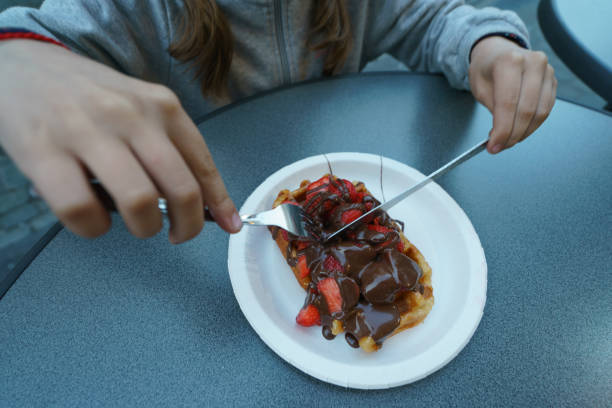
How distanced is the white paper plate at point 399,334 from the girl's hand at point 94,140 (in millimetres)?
419

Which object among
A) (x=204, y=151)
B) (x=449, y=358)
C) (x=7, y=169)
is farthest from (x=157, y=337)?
(x=7, y=169)

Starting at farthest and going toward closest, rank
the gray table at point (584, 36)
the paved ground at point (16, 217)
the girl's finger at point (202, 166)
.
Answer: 1. the paved ground at point (16, 217)
2. the gray table at point (584, 36)
3. the girl's finger at point (202, 166)

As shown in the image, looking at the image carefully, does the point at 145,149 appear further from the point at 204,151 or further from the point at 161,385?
the point at 161,385

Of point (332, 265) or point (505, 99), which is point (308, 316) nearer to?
point (332, 265)

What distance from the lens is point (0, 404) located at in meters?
0.85

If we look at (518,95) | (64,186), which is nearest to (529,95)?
(518,95)

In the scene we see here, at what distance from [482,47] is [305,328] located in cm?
133

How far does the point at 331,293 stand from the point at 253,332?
0.87 ft

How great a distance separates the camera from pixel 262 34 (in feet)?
5.07

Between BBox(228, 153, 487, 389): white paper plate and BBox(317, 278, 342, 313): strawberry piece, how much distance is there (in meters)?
0.12

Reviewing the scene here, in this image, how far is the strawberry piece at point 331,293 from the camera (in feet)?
3.13

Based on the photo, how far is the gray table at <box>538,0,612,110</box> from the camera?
57.3 inches

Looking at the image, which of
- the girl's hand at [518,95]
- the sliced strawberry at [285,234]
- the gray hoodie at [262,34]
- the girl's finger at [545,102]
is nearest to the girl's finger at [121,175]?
the sliced strawberry at [285,234]

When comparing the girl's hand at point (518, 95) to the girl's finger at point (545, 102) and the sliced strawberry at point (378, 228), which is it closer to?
the girl's finger at point (545, 102)
